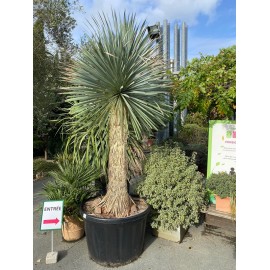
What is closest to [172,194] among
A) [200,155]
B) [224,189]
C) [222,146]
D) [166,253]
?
[166,253]

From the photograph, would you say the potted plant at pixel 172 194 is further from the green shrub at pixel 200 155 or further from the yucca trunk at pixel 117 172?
the green shrub at pixel 200 155

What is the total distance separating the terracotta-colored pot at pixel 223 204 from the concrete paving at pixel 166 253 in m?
0.35

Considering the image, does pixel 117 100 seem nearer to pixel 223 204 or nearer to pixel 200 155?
pixel 223 204

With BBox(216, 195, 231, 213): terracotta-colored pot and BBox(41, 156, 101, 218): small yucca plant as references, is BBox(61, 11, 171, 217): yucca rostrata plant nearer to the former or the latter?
BBox(41, 156, 101, 218): small yucca plant

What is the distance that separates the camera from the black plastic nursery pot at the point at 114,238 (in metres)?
2.83

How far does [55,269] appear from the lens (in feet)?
9.45

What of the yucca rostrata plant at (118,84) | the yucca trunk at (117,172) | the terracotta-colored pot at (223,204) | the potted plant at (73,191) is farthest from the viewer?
the terracotta-colored pot at (223,204)

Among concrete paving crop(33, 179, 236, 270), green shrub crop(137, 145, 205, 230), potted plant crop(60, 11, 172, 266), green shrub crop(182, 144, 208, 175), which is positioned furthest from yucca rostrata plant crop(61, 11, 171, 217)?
green shrub crop(182, 144, 208, 175)

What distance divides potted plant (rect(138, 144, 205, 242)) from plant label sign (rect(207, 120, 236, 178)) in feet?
2.23

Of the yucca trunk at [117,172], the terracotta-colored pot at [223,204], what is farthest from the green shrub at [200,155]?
the yucca trunk at [117,172]

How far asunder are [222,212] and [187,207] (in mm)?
707
